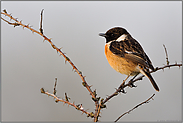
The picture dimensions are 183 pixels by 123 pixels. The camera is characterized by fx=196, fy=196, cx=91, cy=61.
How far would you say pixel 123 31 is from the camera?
189 inches

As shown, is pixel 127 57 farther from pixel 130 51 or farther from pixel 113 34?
pixel 113 34

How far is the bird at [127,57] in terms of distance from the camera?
3.81m

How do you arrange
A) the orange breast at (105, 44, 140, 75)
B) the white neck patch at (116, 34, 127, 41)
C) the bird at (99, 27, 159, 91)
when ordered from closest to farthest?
the bird at (99, 27, 159, 91), the orange breast at (105, 44, 140, 75), the white neck patch at (116, 34, 127, 41)

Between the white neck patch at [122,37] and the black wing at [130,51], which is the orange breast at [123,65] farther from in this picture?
the white neck patch at [122,37]

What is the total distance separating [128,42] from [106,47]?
508 millimetres

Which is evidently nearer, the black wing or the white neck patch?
the black wing

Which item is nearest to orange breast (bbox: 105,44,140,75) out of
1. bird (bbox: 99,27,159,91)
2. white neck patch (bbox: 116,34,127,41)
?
bird (bbox: 99,27,159,91)

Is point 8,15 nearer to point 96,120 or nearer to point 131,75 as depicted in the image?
point 96,120

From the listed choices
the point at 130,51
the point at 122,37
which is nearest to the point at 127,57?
the point at 130,51

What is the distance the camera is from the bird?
3.81m

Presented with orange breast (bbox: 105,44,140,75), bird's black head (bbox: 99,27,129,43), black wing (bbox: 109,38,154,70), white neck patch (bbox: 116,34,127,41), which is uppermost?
bird's black head (bbox: 99,27,129,43)

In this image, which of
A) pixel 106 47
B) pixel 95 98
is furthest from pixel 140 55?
pixel 95 98

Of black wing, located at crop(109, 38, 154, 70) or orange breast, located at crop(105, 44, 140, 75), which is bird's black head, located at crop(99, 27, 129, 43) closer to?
black wing, located at crop(109, 38, 154, 70)

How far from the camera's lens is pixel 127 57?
4020mm
